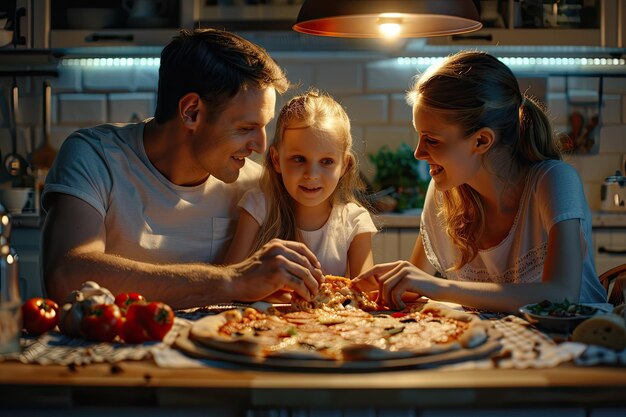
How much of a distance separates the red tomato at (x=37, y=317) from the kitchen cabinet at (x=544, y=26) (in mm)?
2984

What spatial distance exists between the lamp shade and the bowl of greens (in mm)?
707

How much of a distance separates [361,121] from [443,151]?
244 cm

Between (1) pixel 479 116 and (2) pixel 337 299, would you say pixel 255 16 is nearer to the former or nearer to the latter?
(1) pixel 479 116

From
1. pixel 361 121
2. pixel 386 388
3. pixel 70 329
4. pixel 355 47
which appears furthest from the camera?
pixel 361 121

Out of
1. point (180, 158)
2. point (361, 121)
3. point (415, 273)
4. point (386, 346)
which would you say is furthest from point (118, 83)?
point (386, 346)

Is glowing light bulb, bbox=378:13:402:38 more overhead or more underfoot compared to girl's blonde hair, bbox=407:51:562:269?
more overhead

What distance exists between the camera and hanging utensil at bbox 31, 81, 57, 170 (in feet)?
15.9

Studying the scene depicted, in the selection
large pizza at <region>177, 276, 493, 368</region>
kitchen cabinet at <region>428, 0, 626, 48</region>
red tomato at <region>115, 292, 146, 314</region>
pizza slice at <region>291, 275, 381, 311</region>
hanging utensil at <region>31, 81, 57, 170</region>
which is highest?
kitchen cabinet at <region>428, 0, 626, 48</region>

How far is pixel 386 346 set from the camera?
165 centimetres

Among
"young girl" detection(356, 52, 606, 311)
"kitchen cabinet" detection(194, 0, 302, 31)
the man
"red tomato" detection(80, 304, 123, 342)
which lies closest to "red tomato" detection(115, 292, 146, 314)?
"red tomato" detection(80, 304, 123, 342)

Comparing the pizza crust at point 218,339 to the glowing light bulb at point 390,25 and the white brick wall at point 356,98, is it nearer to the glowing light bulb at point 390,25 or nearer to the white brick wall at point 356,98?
the glowing light bulb at point 390,25

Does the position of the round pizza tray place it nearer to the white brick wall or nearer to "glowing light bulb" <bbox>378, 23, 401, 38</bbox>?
"glowing light bulb" <bbox>378, 23, 401, 38</bbox>

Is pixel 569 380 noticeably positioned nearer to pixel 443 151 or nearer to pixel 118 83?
pixel 443 151

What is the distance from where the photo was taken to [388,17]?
2.17m
